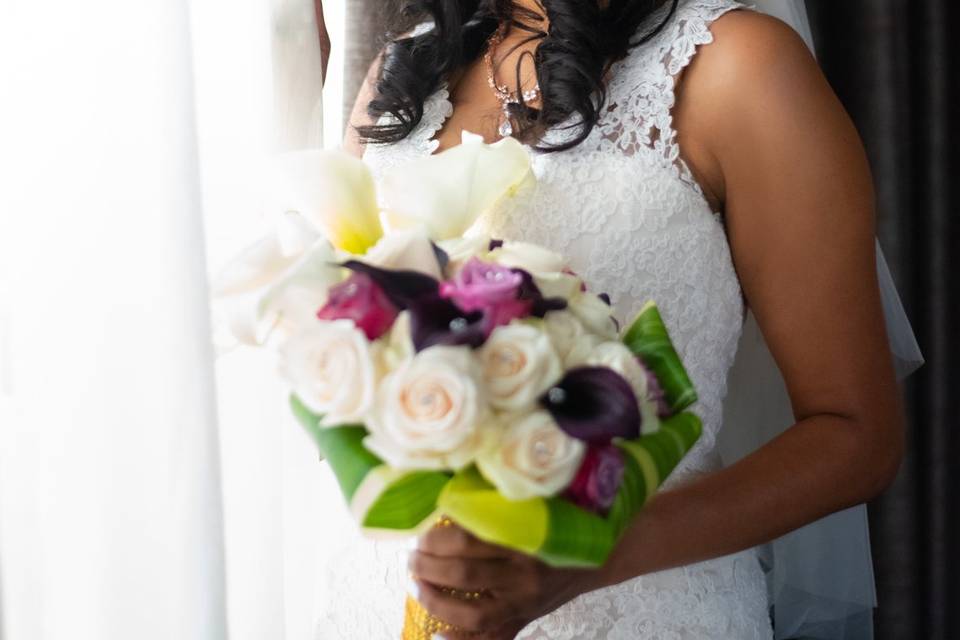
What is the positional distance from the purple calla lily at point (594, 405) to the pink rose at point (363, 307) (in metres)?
0.11

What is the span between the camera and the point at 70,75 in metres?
0.76

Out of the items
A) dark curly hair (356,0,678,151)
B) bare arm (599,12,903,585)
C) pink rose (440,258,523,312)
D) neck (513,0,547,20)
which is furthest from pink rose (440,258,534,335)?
neck (513,0,547,20)

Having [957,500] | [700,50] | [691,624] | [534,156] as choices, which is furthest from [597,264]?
[957,500]

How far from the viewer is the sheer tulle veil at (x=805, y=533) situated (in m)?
1.43

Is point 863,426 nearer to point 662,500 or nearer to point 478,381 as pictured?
point 662,500

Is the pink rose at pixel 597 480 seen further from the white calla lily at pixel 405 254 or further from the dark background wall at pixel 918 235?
the dark background wall at pixel 918 235

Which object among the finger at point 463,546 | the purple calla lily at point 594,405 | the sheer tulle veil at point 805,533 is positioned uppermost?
the purple calla lily at point 594,405

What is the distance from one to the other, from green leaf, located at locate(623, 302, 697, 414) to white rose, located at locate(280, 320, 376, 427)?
0.77ft

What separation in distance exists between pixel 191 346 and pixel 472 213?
25 cm

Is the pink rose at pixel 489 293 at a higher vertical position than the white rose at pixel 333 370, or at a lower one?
higher

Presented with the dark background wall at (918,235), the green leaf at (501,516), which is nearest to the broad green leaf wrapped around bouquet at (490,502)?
the green leaf at (501,516)

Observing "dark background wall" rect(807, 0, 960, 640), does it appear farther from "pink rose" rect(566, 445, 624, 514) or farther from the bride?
"pink rose" rect(566, 445, 624, 514)

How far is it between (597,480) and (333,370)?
18 cm

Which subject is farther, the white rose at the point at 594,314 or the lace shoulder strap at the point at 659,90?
the lace shoulder strap at the point at 659,90
